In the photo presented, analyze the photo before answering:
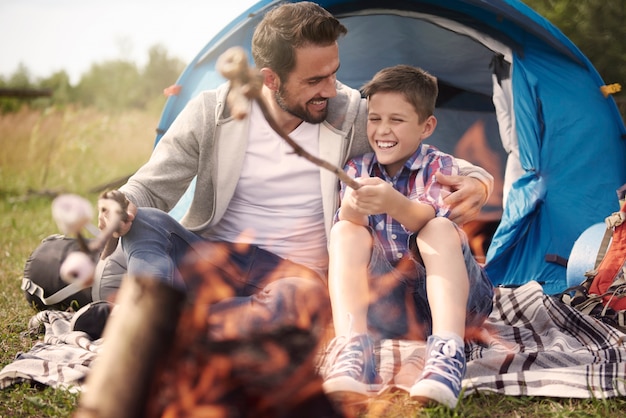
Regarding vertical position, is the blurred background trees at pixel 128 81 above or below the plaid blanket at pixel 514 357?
above

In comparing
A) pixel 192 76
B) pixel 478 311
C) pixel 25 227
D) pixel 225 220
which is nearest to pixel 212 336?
pixel 225 220

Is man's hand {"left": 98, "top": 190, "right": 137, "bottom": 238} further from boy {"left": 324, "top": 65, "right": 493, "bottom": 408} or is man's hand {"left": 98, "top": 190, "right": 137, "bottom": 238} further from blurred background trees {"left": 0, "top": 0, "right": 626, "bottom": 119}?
blurred background trees {"left": 0, "top": 0, "right": 626, "bottom": 119}

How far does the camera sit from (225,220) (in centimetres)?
239

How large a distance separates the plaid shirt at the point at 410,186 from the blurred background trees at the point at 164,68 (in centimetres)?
132

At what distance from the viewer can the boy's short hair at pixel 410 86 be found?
2176mm

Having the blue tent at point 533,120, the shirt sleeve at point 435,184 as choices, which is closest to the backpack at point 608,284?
the blue tent at point 533,120

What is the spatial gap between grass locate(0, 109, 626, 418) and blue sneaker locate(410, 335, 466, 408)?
3cm

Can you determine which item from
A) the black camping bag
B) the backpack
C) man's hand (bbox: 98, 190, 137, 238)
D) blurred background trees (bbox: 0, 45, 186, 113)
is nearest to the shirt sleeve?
the backpack

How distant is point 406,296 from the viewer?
209 centimetres

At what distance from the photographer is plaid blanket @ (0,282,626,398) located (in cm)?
180

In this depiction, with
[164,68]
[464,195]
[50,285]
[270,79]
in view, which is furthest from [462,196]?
[164,68]

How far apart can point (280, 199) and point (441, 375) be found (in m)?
0.94

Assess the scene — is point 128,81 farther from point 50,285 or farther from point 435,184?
point 435,184

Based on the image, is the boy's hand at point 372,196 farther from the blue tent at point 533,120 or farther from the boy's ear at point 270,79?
the blue tent at point 533,120
